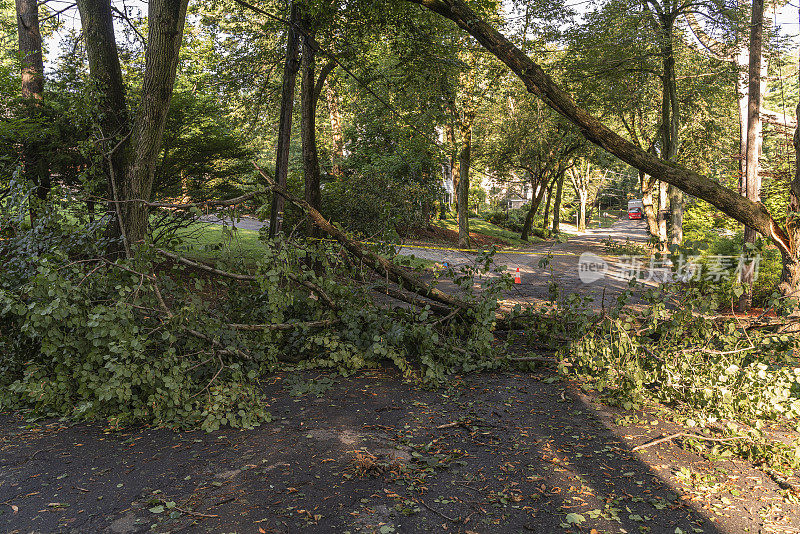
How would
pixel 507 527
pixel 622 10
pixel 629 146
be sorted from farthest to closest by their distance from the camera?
pixel 622 10
pixel 629 146
pixel 507 527

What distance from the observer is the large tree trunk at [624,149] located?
5.36m

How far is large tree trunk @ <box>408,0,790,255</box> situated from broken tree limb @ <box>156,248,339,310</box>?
321 cm

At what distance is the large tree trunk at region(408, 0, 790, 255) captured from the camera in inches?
211

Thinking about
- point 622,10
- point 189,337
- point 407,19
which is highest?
point 622,10

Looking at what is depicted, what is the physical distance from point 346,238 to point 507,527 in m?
3.89

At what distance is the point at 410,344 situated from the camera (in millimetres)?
6312

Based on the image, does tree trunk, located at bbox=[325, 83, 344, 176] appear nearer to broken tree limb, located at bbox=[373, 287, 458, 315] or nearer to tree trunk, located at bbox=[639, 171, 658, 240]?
tree trunk, located at bbox=[639, 171, 658, 240]

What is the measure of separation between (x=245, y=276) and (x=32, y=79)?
7.07 metres

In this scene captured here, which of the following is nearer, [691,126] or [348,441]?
[348,441]

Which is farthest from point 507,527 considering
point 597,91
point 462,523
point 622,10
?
point 597,91

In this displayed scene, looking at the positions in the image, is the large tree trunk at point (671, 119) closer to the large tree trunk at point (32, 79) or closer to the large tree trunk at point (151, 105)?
the large tree trunk at point (151, 105)

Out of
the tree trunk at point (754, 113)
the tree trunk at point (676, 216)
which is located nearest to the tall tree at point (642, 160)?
the tree trunk at point (754, 113)

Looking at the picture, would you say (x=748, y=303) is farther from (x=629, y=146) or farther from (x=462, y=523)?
(x=462, y=523)

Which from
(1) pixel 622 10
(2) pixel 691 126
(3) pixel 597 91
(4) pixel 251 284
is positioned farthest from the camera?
(2) pixel 691 126
